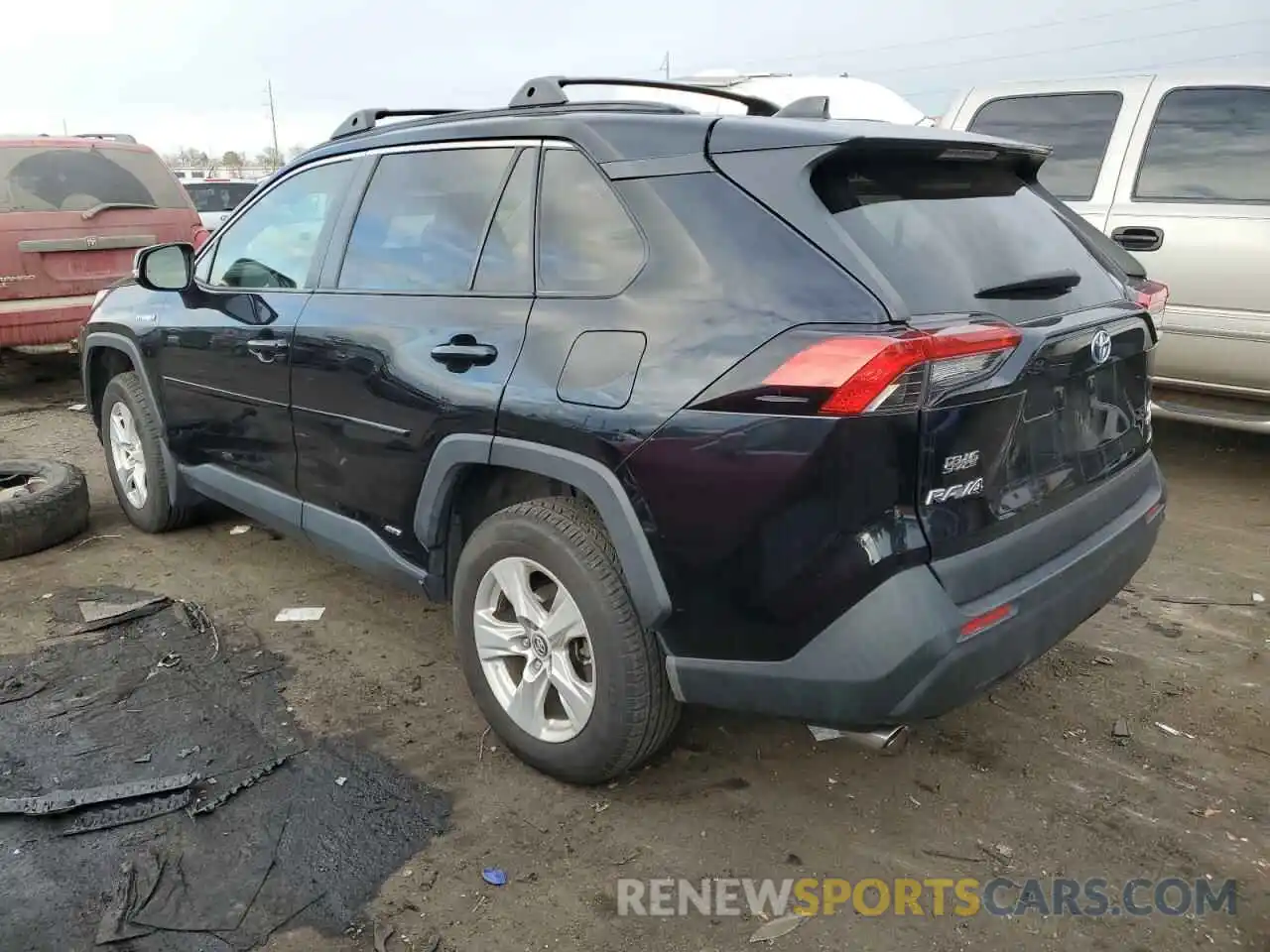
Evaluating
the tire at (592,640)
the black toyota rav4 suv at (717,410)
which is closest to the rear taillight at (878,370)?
the black toyota rav4 suv at (717,410)

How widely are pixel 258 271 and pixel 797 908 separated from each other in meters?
2.98

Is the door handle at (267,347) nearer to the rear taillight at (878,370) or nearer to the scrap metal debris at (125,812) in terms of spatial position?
the scrap metal debris at (125,812)

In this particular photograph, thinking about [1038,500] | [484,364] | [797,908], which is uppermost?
[484,364]

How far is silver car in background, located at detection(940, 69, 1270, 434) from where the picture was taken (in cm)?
497

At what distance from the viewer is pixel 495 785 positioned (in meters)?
2.85

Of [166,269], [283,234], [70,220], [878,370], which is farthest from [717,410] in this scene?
[70,220]

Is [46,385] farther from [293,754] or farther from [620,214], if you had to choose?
[620,214]

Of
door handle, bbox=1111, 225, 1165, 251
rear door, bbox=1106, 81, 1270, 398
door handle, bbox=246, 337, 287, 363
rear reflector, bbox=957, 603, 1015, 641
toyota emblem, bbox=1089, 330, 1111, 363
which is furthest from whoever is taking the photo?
door handle, bbox=1111, 225, 1165, 251

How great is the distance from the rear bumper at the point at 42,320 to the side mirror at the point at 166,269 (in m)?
3.69

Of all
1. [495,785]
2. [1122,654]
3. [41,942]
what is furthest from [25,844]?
[1122,654]

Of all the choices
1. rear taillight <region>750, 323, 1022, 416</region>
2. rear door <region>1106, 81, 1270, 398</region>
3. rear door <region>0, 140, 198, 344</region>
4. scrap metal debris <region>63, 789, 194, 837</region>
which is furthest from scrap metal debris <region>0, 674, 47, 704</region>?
rear door <region>1106, 81, 1270, 398</region>

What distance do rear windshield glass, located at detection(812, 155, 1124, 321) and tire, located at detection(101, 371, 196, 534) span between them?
3482mm

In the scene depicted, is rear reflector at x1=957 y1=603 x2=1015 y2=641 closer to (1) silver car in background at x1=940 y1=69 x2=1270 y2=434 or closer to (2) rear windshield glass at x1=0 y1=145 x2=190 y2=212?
(1) silver car in background at x1=940 y1=69 x2=1270 y2=434

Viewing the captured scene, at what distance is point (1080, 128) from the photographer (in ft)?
18.5
